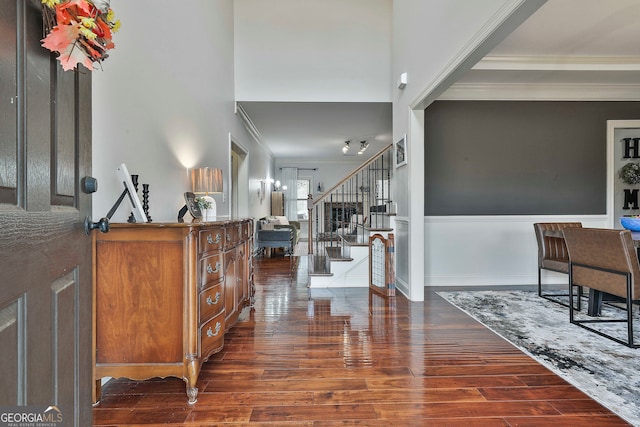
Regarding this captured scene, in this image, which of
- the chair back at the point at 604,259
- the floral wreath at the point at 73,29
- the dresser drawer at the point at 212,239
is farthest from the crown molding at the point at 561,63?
the floral wreath at the point at 73,29

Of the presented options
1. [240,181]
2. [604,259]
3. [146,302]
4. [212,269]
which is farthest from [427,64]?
[240,181]

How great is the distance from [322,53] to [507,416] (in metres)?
5.24

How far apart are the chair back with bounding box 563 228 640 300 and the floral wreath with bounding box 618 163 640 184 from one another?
2591mm

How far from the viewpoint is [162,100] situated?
9.56 ft

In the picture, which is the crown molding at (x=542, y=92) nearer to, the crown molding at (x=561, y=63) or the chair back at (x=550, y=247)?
the crown molding at (x=561, y=63)

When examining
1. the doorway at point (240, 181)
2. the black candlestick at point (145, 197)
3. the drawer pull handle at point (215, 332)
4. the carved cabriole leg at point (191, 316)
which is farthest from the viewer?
the doorway at point (240, 181)

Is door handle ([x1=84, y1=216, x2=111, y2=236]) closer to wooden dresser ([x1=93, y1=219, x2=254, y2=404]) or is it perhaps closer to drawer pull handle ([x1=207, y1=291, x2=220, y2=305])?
wooden dresser ([x1=93, y1=219, x2=254, y2=404])

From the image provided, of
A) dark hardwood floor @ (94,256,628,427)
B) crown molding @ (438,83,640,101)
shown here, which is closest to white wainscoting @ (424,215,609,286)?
dark hardwood floor @ (94,256,628,427)

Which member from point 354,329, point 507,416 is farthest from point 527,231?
point 507,416

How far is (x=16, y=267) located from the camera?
746 mm

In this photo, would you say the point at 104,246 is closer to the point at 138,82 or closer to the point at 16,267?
the point at 16,267

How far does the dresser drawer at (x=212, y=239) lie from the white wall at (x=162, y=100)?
682 mm

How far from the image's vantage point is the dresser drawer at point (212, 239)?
2.01 m

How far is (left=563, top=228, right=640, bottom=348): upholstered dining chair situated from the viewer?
257cm
